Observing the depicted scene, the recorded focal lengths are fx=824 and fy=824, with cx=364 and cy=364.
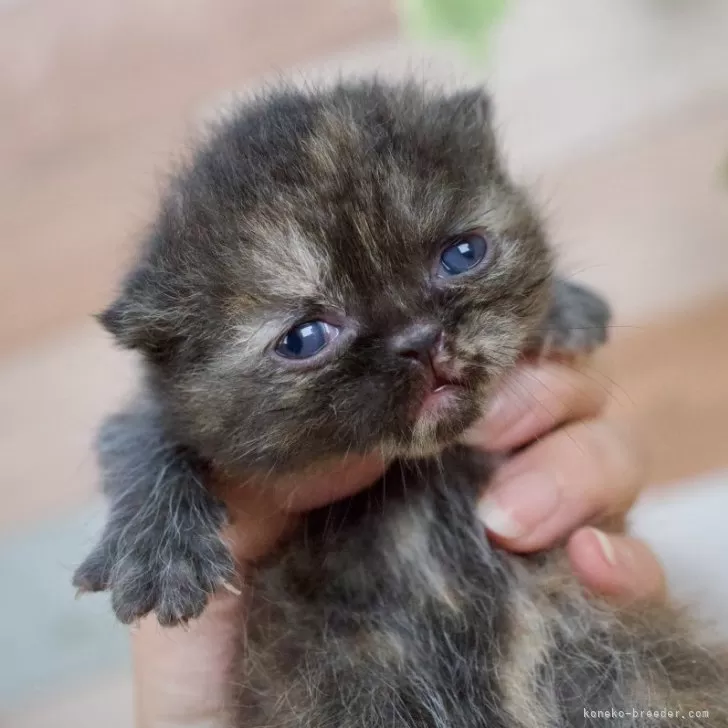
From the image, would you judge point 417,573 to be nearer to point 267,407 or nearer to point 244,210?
point 267,407

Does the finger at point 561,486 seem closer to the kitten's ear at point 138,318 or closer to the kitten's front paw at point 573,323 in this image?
the kitten's front paw at point 573,323

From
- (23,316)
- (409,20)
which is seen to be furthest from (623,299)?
(23,316)

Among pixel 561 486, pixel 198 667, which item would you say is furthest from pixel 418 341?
pixel 198 667

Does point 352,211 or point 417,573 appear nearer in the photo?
point 352,211

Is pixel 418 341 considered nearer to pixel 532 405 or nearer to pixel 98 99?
pixel 532 405

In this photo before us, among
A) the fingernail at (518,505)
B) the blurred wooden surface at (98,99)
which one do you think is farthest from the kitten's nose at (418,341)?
the blurred wooden surface at (98,99)
